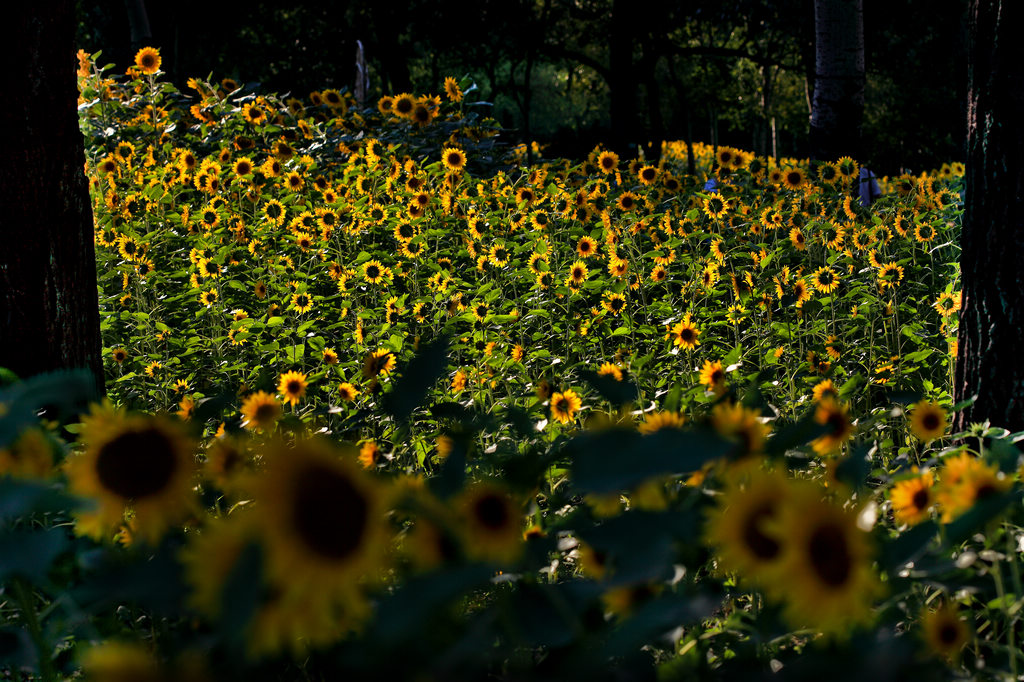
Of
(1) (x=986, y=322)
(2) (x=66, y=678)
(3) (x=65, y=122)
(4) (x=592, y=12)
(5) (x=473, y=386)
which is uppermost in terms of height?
(4) (x=592, y=12)

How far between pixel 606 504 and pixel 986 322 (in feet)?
6.08

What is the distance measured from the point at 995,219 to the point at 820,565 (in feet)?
6.44

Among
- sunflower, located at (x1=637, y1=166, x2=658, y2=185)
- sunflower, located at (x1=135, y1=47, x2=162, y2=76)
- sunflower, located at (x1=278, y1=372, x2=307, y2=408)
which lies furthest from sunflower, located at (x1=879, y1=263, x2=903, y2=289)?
sunflower, located at (x1=135, y1=47, x2=162, y2=76)

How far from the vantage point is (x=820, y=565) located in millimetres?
897

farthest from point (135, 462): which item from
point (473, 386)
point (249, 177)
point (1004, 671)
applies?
point (249, 177)

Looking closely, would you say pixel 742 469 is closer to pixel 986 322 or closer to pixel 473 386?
pixel 986 322

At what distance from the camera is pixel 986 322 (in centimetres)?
255

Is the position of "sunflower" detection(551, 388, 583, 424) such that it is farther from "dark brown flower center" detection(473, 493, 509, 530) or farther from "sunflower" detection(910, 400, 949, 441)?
"dark brown flower center" detection(473, 493, 509, 530)

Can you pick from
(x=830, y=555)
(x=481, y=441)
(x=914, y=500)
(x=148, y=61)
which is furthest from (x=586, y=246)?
(x=148, y=61)

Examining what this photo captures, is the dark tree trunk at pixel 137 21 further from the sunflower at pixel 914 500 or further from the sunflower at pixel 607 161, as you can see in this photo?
the sunflower at pixel 914 500

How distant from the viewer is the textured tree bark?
2.72 metres

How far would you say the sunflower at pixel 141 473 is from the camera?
1.01 metres

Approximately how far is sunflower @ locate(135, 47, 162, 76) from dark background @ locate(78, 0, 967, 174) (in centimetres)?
359

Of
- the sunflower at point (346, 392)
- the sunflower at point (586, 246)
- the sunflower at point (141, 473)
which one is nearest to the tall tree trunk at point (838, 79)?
the sunflower at point (586, 246)
